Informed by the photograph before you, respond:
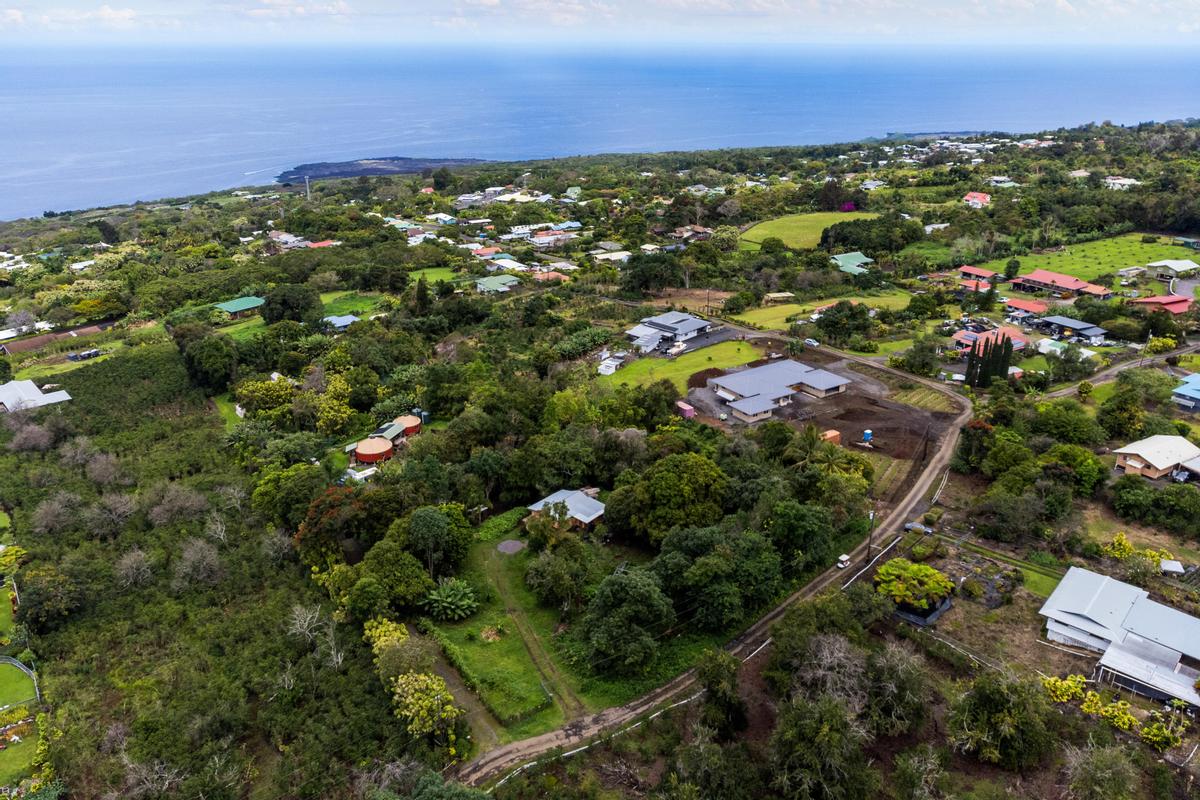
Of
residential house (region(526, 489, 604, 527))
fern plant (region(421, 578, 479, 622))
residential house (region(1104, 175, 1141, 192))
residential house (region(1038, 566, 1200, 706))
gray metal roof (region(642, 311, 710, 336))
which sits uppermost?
residential house (region(1104, 175, 1141, 192))

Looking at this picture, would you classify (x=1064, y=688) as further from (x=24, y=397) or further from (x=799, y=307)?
(x=24, y=397)

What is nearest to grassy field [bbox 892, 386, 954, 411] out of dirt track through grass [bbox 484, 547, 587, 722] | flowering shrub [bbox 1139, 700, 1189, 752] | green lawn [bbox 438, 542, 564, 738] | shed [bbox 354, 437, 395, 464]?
flowering shrub [bbox 1139, 700, 1189, 752]

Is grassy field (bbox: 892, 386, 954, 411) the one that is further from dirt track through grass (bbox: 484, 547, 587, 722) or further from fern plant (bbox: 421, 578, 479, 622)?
fern plant (bbox: 421, 578, 479, 622)

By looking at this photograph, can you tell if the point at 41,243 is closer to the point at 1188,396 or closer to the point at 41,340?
the point at 41,340

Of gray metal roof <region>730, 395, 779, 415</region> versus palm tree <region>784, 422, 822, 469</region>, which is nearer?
palm tree <region>784, 422, 822, 469</region>

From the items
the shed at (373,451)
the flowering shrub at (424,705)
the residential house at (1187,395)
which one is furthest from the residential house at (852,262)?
the flowering shrub at (424,705)
